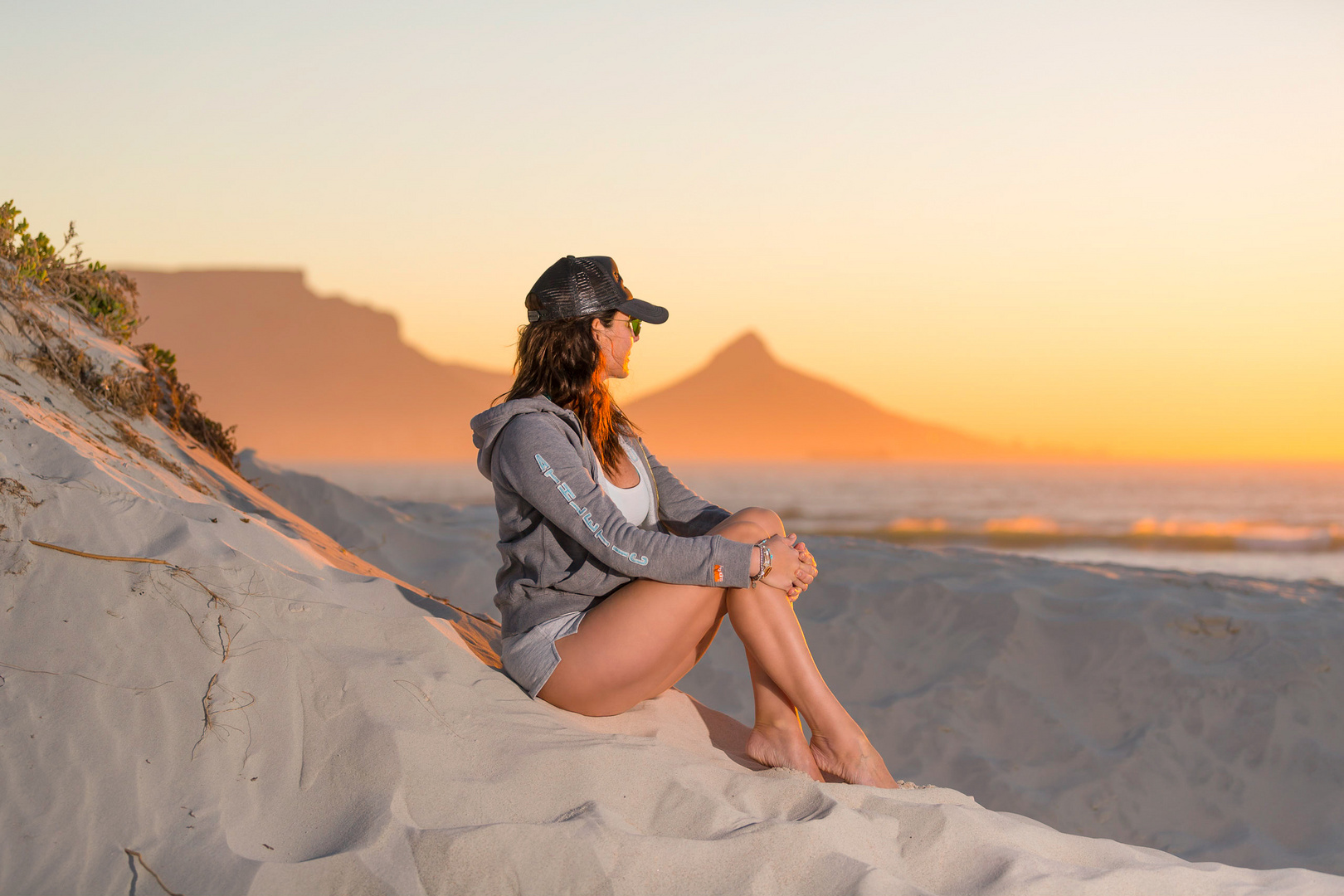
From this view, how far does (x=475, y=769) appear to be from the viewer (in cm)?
211

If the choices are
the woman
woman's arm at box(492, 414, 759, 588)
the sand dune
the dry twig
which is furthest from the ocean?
the dry twig

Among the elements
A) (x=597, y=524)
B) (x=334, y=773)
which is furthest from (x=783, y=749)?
(x=334, y=773)

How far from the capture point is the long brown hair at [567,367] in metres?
2.65

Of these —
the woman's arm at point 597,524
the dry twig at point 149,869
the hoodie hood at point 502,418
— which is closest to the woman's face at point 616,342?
the hoodie hood at point 502,418

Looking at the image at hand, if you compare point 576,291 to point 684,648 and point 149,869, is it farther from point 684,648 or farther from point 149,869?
Result: point 149,869

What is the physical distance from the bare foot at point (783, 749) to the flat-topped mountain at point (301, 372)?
111m

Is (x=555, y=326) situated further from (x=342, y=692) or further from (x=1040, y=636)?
(x=1040, y=636)

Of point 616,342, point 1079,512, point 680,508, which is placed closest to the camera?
point 616,342

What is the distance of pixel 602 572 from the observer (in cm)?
251

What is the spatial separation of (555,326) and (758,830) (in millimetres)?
1499

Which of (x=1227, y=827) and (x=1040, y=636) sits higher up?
(x=1040, y=636)

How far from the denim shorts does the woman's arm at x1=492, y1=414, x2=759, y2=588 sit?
23cm

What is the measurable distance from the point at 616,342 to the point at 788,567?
2.88 ft

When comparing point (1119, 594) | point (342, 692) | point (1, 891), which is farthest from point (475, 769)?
point (1119, 594)
